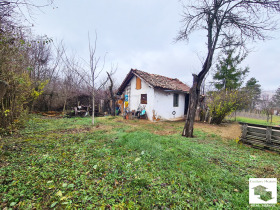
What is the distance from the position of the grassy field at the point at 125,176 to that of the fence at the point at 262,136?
1.32ft

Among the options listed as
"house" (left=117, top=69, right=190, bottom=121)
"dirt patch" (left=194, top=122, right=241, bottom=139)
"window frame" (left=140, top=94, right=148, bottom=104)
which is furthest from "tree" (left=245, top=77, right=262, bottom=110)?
"window frame" (left=140, top=94, right=148, bottom=104)

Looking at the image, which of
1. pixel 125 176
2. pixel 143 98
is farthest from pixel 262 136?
pixel 143 98

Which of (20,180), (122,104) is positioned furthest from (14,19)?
(122,104)

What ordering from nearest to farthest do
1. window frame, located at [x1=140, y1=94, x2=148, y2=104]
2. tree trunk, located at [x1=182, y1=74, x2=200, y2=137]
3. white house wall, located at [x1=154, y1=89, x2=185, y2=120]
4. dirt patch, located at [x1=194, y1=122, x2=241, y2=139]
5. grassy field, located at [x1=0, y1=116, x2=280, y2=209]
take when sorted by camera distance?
grassy field, located at [x1=0, y1=116, x2=280, y2=209] → tree trunk, located at [x1=182, y1=74, x2=200, y2=137] → dirt patch, located at [x1=194, y1=122, x2=241, y2=139] → white house wall, located at [x1=154, y1=89, x2=185, y2=120] → window frame, located at [x1=140, y1=94, x2=148, y2=104]

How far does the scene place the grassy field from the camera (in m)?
1.74

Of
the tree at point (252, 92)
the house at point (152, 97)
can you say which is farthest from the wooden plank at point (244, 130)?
the tree at point (252, 92)

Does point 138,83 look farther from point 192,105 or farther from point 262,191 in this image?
point 262,191

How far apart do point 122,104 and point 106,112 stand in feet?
8.25

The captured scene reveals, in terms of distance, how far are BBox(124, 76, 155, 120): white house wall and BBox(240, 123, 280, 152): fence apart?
20.5 feet

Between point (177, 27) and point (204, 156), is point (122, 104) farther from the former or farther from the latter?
point (204, 156)

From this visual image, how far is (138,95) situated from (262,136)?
28.4 ft

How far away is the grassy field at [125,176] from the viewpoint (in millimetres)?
1744

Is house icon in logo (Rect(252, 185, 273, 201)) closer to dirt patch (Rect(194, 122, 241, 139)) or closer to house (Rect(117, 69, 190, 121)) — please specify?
dirt patch (Rect(194, 122, 241, 139))

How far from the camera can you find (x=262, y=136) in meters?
4.06
